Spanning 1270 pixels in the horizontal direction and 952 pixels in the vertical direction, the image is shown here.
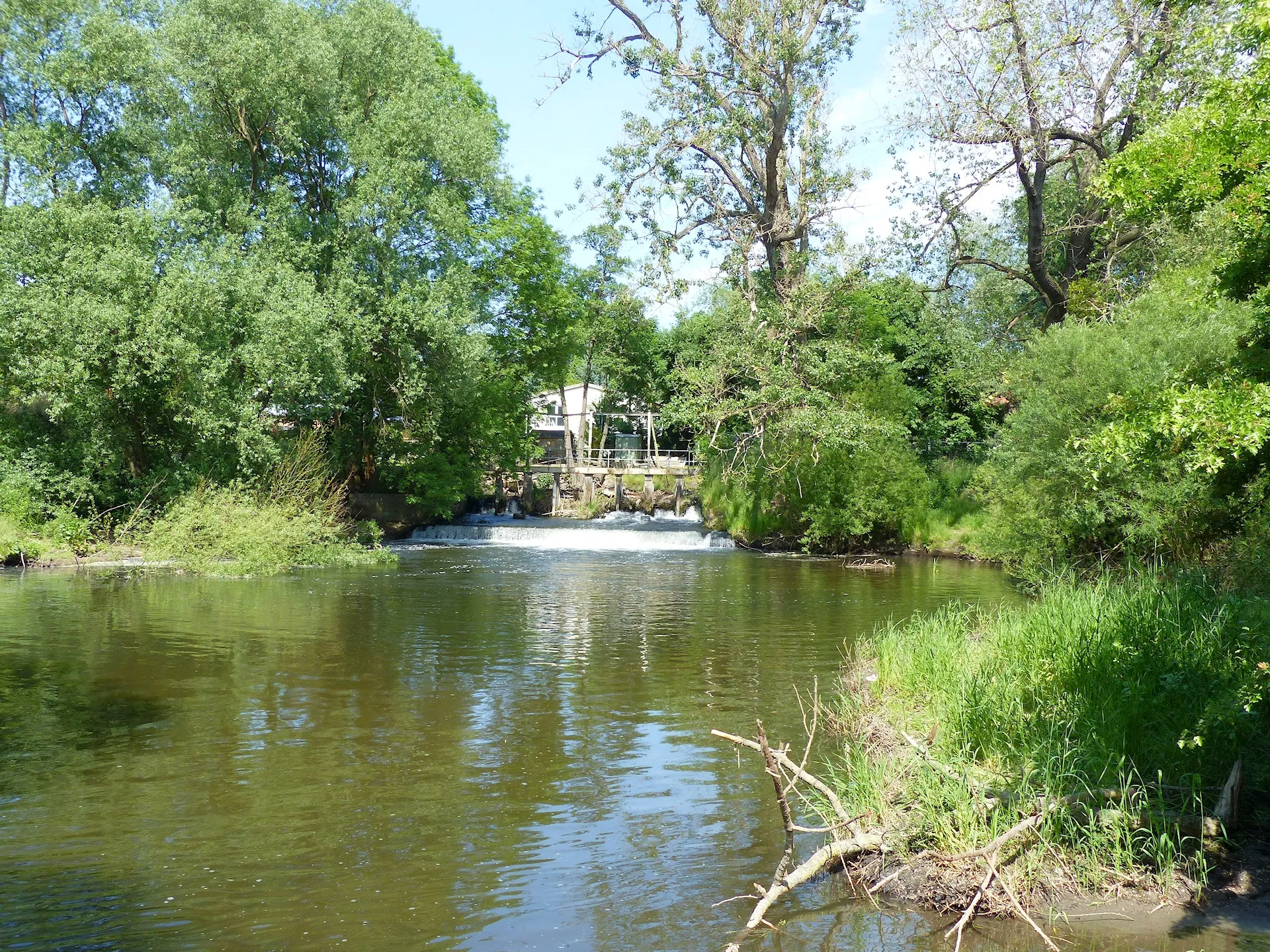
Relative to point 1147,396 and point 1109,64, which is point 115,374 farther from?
point 1109,64

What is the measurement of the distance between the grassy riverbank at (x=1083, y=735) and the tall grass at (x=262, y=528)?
18073 millimetres

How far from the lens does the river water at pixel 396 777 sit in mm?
5895

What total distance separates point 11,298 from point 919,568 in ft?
81.1

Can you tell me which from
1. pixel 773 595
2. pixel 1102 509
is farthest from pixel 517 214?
pixel 1102 509

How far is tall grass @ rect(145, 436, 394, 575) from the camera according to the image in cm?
2381

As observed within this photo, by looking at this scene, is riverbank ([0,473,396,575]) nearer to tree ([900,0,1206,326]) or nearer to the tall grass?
the tall grass

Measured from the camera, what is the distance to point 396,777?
8.63 metres

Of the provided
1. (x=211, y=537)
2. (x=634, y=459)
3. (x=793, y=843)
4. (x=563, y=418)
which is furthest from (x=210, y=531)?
(x=563, y=418)

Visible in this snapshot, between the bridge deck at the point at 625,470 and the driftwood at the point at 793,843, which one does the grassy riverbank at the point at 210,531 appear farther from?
the driftwood at the point at 793,843

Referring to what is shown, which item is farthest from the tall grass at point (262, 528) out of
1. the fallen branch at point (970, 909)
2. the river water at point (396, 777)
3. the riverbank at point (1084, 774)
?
the fallen branch at point (970, 909)

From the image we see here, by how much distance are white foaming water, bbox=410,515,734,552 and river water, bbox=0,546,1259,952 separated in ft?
49.9

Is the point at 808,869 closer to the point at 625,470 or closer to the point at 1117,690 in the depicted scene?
the point at 1117,690

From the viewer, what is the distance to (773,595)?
69.9 feet

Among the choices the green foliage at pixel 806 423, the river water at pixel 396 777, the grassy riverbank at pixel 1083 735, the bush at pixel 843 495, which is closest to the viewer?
the river water at pixel 396 777
